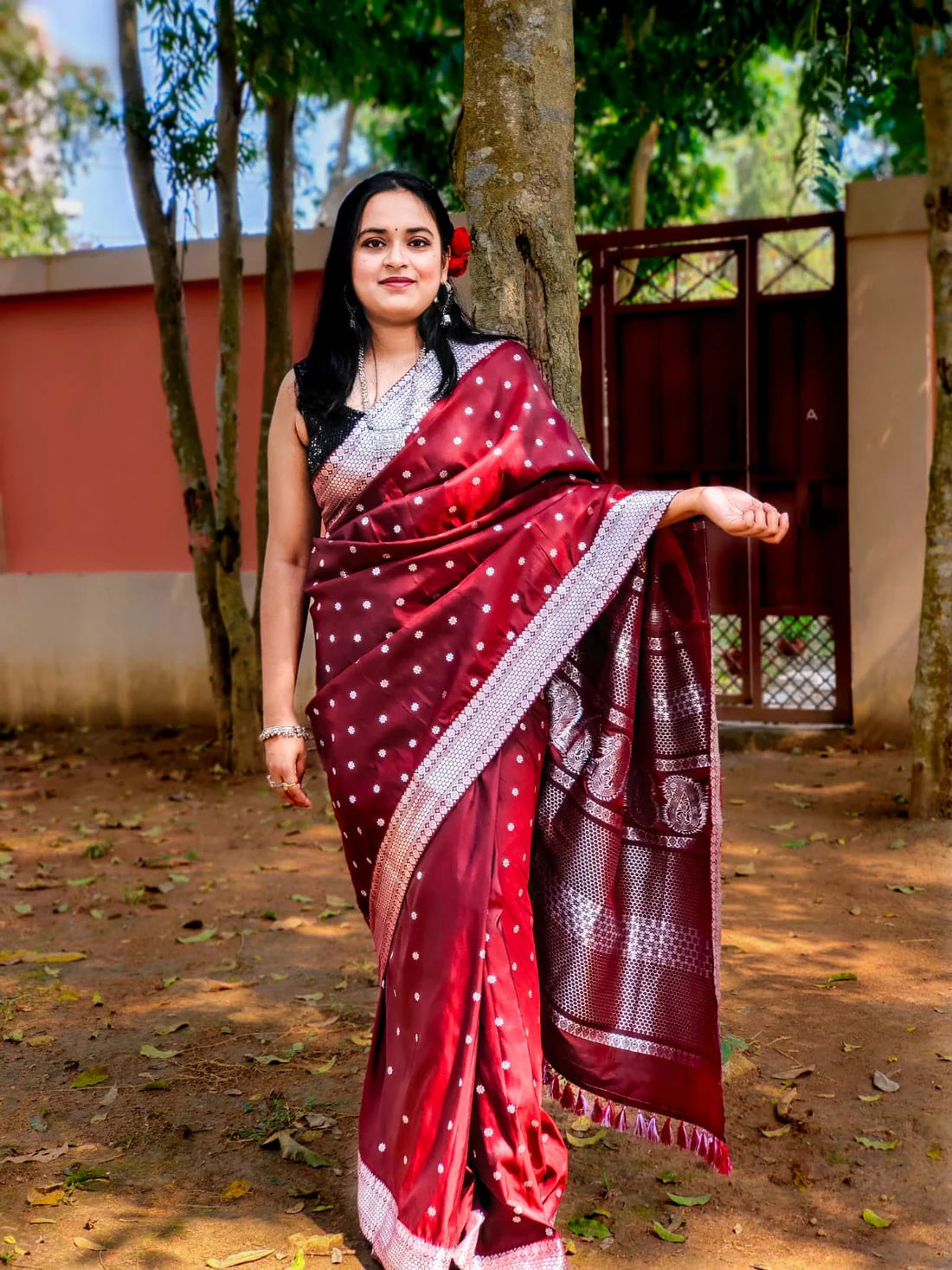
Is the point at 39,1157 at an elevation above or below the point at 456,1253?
below

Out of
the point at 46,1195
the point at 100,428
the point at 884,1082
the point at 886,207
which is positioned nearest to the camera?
Result: the point at 46,1195

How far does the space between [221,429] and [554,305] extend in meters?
3.39

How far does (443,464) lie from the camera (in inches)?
85.4

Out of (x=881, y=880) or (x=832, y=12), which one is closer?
(x=881, y=880)

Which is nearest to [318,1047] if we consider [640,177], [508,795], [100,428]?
[508,795]

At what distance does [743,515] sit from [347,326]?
803 millimetres

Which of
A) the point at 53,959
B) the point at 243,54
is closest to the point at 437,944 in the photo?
the point at 53,959

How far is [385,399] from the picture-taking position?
2258 millimetres

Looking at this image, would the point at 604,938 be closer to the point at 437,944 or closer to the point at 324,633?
the point at 437,944

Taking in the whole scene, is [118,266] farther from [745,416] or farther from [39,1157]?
[39,1157]

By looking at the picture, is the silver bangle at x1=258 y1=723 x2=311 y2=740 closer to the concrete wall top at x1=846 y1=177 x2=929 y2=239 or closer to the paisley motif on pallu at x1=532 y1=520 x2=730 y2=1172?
the paisley motif on pallu at x1=532 y1=520 x2=730 y2=1172

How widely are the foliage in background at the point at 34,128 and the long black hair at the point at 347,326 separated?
36.1 feet

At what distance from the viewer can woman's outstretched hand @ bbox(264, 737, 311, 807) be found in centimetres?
236

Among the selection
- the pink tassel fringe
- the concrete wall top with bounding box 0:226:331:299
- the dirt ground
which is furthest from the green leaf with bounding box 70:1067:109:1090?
the concrete wall top with bounding box 0:226:331:299
